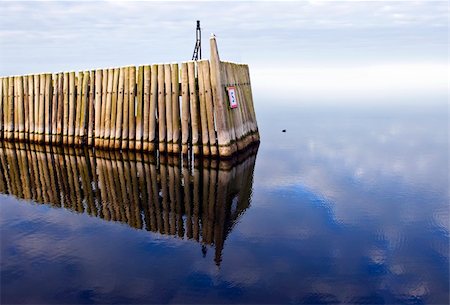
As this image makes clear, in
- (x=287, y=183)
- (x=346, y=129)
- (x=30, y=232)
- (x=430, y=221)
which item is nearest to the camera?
(x=30, y=232)

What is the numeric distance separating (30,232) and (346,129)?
28.0 meters

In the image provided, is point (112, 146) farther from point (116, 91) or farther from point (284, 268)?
point (284, 268)

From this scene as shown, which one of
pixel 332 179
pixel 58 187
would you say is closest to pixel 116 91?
pixel 58 187

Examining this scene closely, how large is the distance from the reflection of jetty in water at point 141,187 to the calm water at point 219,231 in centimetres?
6

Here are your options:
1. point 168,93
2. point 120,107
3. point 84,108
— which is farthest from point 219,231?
point 84,108

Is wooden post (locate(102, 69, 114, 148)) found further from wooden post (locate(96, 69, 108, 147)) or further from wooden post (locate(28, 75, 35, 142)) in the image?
wooden post (locate(28, 75, 35, 142))

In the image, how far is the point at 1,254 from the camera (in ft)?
27.8

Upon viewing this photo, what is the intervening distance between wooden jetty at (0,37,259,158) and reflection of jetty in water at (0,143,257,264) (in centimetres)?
83

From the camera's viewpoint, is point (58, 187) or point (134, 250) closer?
point (134, 250)

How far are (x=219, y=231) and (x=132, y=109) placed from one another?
963 centimetres

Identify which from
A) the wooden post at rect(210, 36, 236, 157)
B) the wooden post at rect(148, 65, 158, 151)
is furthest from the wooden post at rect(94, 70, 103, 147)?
the wooden post at rect(210, 36, 236, 157)

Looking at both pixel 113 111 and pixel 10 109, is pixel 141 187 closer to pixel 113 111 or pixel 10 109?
pixel 113 111

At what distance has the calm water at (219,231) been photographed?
7012 millimetres

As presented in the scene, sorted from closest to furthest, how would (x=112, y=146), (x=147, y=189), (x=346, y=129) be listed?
(x=147, y=189) < (x=112, y=146) < (x=346, y=129)
